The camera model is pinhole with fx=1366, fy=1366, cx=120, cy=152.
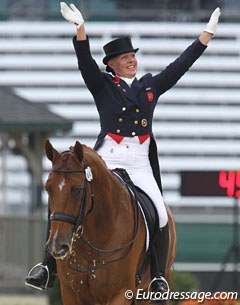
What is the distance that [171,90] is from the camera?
29281 millimetres

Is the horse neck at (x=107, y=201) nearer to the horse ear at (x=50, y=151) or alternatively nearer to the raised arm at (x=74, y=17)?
the horse ear at (x=50, y=151)

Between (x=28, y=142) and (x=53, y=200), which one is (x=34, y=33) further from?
(x=53, y=200)

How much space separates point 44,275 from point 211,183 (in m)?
6.31

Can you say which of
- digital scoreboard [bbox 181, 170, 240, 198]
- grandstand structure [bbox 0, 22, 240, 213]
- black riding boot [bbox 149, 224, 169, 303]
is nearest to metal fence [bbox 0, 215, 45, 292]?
digital scoreboard [bbox 181, 170, 240, 198]

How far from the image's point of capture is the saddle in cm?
857

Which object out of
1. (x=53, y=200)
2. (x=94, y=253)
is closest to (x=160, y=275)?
(x=94, y=253)

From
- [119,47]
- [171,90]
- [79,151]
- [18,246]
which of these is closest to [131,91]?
[119,47]

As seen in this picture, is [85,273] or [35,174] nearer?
[85,273]

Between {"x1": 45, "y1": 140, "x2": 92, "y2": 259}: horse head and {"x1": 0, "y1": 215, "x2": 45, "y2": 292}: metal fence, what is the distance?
33.2 feet

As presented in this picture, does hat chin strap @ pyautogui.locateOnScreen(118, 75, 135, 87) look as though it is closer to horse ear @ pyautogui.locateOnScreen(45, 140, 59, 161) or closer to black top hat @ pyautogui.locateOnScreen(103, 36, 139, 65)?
Answer: black top hat @ pyautogui.locateOnScreen(103, 36, 139, 65)

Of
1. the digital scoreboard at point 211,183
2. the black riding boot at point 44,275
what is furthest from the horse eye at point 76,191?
the digital scoreboard at point 211,183

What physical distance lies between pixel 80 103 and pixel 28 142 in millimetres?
Result: 10594

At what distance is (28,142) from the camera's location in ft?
61.5

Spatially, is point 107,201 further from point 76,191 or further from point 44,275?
point 44,275
